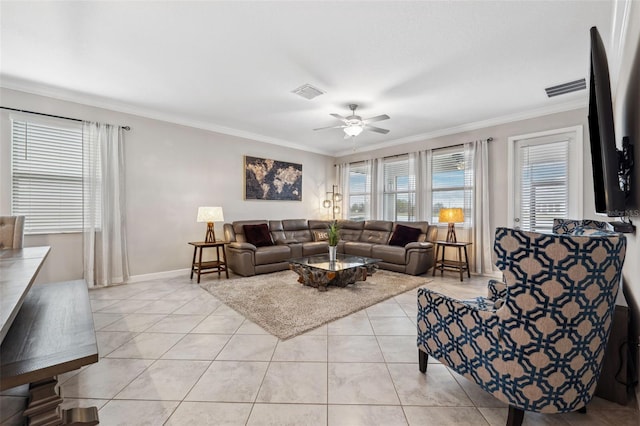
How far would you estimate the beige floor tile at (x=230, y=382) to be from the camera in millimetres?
1646

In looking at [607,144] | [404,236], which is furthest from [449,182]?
[607,144]

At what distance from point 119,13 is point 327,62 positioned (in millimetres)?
1797

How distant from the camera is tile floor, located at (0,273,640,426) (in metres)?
1.49

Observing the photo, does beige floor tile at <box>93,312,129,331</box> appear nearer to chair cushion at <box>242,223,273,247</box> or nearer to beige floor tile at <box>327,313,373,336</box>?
beige floor tile at <box>327,313,373,336</box>

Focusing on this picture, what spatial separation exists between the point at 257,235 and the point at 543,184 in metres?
4.72

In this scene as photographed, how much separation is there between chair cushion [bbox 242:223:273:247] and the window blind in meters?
4.30

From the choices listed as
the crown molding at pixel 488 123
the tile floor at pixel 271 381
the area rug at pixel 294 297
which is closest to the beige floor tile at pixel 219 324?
the tile floor at pixel 271 381

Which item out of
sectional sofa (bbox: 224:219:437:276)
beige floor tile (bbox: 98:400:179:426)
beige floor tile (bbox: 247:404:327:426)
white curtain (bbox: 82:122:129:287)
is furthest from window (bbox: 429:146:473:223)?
white curtain (bbox: 82:122:129:287)

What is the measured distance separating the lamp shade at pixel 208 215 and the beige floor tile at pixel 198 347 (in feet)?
7.56

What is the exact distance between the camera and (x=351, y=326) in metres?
2.64

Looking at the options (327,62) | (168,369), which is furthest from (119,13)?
(168,369)

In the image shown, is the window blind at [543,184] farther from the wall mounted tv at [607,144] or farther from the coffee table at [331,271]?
the wall mounted tv at [607,144]

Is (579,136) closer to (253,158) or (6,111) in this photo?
(253,158)

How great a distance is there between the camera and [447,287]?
4.01 metres
